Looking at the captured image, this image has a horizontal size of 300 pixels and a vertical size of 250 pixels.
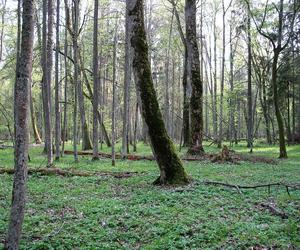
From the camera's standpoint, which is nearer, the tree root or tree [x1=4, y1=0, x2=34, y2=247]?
tree [x1=4, y1=0, x2=34, y2=247]

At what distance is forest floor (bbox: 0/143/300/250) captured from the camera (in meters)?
5.36

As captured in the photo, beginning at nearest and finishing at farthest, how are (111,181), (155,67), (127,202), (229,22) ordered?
(127,202), (111,181), (229,22), (155,67)

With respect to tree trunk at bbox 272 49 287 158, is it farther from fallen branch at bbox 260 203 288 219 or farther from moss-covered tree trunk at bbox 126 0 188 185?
fallen branch at bbox 260 203 288 219

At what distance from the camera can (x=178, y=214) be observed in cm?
674

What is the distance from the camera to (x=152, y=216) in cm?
665

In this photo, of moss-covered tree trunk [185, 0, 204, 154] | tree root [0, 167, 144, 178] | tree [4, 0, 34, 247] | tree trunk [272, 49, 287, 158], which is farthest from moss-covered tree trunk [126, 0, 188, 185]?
tree trunk [272, 49, 287, 158]

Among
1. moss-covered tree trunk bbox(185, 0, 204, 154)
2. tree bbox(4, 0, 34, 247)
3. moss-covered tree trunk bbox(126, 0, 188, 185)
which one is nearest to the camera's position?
tree bbox(4, 0, 34, 247)

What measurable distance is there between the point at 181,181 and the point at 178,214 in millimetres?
2661

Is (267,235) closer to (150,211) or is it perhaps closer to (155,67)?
(150,211)

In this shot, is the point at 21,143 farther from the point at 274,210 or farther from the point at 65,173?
the point at 65,173

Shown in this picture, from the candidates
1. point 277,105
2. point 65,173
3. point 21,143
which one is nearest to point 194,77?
point 277,105

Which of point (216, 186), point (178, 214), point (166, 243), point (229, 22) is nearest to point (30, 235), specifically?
point (166, 243)

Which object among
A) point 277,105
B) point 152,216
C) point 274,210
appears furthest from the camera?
point 277,105

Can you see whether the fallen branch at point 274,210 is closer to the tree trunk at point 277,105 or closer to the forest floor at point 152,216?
the forest floor at point 152,216
